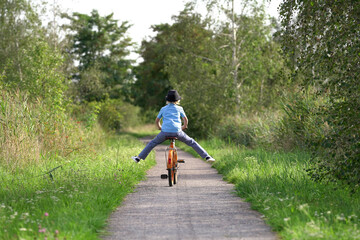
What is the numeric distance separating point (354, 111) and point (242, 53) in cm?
2343

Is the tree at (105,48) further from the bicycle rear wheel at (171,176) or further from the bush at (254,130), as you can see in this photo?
the bicycle rear wheel at (171,176)

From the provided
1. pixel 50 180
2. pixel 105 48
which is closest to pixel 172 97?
pixel 50 180

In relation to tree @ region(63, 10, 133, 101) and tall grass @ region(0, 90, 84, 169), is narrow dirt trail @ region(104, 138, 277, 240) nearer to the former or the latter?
tall grass @ region(0, 90, 84, 169)

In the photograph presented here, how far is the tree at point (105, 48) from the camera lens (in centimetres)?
5325

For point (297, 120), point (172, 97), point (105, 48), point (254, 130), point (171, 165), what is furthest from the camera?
point (105, 48)

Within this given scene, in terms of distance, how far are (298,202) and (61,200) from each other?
3628 mm

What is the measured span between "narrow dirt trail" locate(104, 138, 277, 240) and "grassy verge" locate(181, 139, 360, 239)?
232 millimetres

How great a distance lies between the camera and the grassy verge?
5.09m

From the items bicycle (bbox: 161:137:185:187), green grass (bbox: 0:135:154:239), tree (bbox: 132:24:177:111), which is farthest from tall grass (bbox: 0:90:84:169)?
tree (bbox: 132:24:177:111)

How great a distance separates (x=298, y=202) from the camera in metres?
6.47

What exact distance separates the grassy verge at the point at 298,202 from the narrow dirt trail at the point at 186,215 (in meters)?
0.23

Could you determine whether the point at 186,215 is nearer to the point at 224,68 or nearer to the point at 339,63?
the point at 339,63

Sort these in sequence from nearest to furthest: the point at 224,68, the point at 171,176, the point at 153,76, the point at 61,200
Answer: the point at 61,200
the point at 171,176
the point at 224,68
the point at 153,76

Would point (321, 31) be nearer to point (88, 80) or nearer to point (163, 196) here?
point (163, 196)
